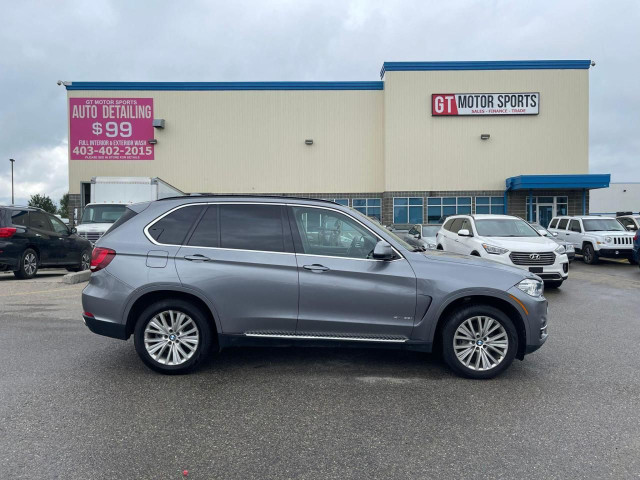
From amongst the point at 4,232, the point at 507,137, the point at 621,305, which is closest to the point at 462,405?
the point at 621,305

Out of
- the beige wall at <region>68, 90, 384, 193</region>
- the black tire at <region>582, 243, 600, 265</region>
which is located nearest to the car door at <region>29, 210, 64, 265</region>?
the black tire at <region>582, 243, 600, 265</region>

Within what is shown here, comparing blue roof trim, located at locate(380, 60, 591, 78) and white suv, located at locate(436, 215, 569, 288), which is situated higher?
blue roof trim, located at locate(380, 60, 591, 78)

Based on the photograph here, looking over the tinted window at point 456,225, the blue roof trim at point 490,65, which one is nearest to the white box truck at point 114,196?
the tinted window at point 456,225

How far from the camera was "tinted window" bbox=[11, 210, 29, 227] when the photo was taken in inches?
462

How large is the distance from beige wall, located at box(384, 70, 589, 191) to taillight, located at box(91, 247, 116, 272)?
25.0m

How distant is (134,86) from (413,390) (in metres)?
29.3

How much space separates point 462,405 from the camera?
4.03 m

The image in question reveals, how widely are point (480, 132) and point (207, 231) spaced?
26.7m

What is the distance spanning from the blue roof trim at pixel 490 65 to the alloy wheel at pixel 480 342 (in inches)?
1025

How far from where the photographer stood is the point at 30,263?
40.7ft

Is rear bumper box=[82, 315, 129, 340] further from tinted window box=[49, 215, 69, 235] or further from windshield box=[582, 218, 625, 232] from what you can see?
windshield box=[582, 218, 625, 232]

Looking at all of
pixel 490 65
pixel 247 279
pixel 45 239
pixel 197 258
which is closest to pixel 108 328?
pixel 197 258

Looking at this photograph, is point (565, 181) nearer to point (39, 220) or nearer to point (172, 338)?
point (39, 220)

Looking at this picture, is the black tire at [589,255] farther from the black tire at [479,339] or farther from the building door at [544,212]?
the black tire at [479,339]
